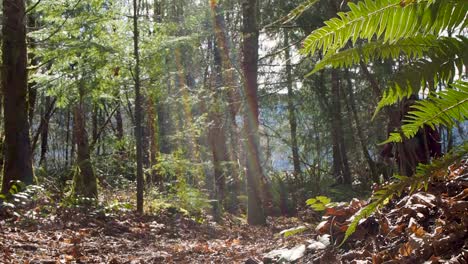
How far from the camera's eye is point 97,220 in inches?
331

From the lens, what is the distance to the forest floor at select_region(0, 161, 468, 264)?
295cm

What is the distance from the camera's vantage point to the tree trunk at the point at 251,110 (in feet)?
35.5

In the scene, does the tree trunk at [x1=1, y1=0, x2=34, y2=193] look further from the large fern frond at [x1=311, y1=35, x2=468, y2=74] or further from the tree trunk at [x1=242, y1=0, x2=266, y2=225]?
the large fern frond at [x1=311, y1=35, x2=468, y2=74]

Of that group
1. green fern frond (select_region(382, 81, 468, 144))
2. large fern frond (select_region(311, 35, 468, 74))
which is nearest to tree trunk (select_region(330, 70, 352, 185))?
large fern frond (select_region(311, 35, 468, 74))

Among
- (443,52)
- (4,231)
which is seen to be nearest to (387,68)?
(4,231)

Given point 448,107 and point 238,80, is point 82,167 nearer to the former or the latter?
point 238,80

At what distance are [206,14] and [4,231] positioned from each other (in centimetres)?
1120

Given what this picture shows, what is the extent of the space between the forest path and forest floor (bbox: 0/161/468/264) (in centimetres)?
1

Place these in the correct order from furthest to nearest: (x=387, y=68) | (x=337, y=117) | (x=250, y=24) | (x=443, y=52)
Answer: (x=337, y=117) → (x=387, y=68) → (x=250, y=24) → (x=443, y=52)

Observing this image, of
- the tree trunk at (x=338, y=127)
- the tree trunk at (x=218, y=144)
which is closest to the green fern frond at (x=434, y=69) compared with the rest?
the tree trunk at (x=218, y=144)

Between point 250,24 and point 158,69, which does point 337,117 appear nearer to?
point 250,24

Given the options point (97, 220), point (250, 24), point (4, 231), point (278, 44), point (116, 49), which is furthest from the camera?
point (278, 44)

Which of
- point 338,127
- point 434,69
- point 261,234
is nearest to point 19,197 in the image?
point 261,234

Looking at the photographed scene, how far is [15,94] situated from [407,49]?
8293 mm
